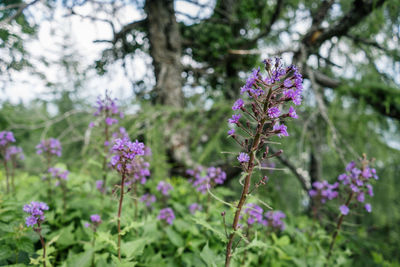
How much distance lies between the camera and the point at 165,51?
174 inches

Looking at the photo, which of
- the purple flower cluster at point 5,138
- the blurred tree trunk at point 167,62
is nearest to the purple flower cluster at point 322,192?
the blurred tree trunk at point 167,62

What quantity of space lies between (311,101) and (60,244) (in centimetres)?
410

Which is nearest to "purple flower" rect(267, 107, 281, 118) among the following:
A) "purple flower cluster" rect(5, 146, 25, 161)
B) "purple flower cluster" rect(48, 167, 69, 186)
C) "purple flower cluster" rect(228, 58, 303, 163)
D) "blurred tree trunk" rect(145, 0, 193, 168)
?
"purple flower cluster" rect(228, 58, 303, 163)

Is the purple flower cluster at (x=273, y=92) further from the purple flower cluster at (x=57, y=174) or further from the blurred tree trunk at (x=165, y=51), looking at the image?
the blurred tree trunk at (x=165, y=51)

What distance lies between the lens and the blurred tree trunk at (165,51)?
14.2 ft

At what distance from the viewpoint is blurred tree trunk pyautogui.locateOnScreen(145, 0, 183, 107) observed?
4.32m

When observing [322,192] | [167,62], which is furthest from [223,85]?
[322,192]

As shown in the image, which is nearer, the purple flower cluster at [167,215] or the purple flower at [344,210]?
the purple flower at [344,210]

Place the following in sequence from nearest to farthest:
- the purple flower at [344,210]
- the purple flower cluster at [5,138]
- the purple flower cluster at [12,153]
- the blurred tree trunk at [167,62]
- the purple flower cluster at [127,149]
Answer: the purple flower cluster at [127,149] → the purple flower at [344,210] → the purple flower cluster at [5,138] → the purple flower cluster at [12,153] → the blurred tree trunk at [167,62]

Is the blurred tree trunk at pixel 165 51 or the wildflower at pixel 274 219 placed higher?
the blurred tree trunk at pixel 165 51

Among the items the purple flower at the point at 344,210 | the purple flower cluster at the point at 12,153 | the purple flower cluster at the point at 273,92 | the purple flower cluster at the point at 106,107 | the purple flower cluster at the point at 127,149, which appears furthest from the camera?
the purple flower cluster at the point at 12,153

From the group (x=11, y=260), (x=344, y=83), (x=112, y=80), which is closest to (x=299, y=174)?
(x=344, y=83)

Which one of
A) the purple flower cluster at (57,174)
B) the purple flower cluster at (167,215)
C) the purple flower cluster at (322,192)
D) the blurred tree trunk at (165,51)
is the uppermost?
the blurred tree trunk at (165,51)

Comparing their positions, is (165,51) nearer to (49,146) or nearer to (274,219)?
(49,146)
